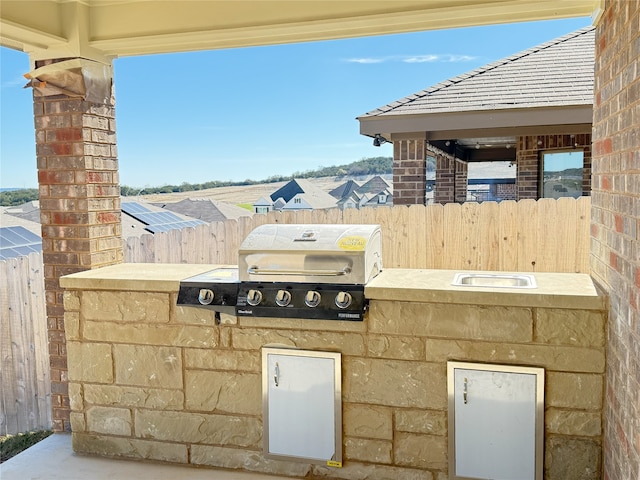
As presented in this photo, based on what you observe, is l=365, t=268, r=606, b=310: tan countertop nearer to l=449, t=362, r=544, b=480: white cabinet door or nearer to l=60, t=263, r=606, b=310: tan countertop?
l=60, t=263, r=606, b=310: tan countertop

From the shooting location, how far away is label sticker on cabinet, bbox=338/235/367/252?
2.79m

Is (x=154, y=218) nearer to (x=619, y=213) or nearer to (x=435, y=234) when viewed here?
(x=435, y=234)

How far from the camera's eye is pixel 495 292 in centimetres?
261

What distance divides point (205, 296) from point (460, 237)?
2.63m

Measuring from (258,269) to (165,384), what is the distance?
33.8 inches

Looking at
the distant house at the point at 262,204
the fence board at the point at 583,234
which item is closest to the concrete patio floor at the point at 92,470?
the fence board at the point at 583,234

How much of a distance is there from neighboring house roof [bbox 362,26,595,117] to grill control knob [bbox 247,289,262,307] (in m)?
4.09

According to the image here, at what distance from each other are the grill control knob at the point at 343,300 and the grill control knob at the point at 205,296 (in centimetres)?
64

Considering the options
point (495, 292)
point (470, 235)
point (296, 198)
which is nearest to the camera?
point (495, 292)

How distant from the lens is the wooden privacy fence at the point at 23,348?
4098 millimetres

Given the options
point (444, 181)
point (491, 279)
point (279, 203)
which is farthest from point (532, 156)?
point (279, 203)

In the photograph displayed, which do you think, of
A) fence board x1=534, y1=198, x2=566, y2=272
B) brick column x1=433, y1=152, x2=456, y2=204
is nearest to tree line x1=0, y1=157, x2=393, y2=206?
brick column x1=433, y1=152, x2=456, y2=204

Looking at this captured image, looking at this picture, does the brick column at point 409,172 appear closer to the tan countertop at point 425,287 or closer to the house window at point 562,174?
the house window at point 562,174

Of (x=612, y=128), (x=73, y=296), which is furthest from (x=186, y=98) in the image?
(x=612, y=128)
